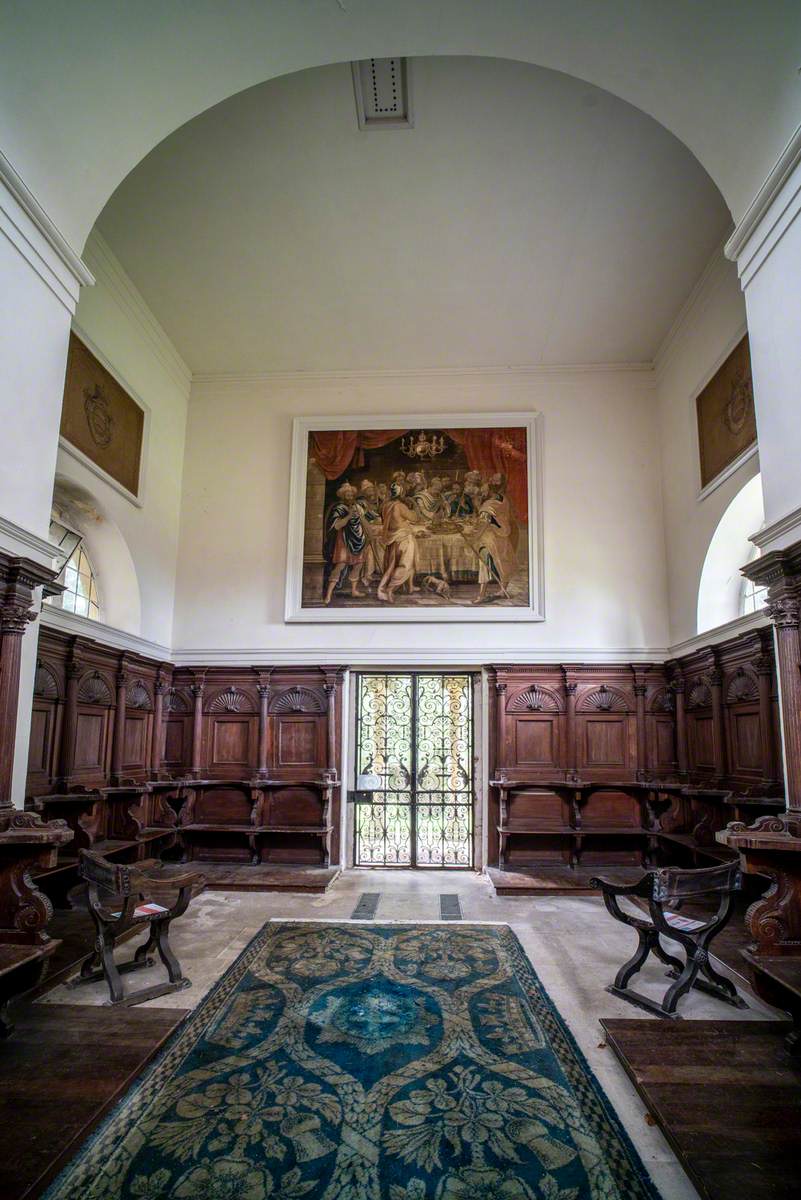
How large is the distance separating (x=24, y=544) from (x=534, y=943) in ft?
16.1

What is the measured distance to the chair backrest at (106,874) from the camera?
14.4 feet

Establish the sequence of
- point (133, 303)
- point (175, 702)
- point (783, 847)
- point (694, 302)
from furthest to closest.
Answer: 1. point (175, 702)
2. point (133, 303)
3. point (694, 302)
4. point (783, 847)

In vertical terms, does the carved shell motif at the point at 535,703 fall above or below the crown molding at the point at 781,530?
below

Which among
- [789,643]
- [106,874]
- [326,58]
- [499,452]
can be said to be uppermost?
[326,58]

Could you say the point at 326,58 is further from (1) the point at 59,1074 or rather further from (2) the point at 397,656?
(1) the point at 59,1074

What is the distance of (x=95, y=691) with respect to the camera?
7.44 metres

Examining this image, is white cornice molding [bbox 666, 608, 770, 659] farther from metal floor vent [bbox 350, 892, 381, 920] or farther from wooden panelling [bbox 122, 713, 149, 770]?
wooden panelling [bbox 122, 713, 149, 770]

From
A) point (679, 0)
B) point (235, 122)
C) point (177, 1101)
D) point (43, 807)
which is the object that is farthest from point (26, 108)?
point (177, 1101)

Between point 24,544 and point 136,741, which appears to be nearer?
point 24,544

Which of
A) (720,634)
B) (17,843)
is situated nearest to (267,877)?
(17,843)

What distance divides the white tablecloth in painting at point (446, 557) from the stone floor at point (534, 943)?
3890mm

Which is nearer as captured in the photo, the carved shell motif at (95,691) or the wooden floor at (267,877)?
the carved shell motif at (95,691)

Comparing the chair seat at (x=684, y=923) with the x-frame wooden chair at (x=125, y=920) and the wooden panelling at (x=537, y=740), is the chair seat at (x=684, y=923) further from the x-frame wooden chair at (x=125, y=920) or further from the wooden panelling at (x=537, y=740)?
the wooden panelling at (x=537, y=740)

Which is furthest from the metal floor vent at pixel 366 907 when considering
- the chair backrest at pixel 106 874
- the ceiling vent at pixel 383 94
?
the ceiling vent at pixel 383 94
